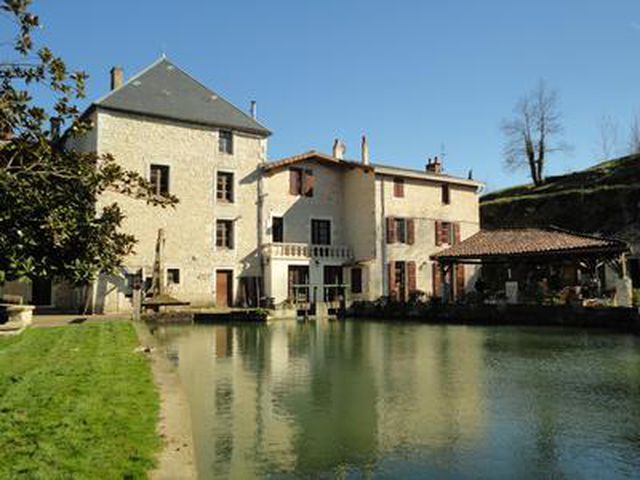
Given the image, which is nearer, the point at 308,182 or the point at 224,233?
the point at 224,233

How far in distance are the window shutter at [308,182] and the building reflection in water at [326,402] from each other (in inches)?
567

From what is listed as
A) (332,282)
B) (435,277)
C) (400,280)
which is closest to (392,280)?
(400,280)

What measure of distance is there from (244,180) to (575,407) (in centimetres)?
2123

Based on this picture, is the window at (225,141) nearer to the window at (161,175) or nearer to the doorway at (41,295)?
the window at (161,175)

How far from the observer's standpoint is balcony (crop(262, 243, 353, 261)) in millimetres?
26266

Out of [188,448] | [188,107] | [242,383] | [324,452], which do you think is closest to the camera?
[188,448]

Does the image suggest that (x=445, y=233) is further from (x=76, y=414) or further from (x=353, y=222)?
(x=76, y=414)

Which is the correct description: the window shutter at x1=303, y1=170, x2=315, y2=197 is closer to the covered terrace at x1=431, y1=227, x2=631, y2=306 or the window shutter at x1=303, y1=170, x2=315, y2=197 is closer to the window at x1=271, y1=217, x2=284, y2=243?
the window at x1=271, y1=217, x2=284, y2=243

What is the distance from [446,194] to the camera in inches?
1236

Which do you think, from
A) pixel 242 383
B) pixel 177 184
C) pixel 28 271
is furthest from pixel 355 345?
pixel 177 184

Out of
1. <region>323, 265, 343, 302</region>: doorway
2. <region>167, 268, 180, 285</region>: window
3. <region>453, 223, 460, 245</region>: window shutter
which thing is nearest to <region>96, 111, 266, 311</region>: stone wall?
<region>167, 268, 180, 285</region>: window

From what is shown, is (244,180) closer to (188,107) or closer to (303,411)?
(188,107)

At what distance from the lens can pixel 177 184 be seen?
993 inches

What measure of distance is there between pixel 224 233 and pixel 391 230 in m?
8.01
